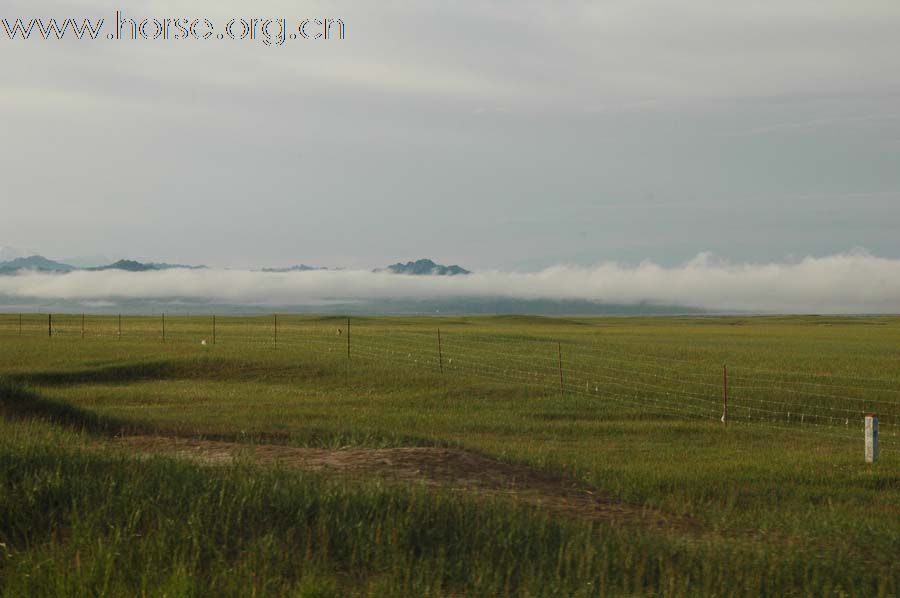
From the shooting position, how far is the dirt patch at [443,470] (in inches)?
457

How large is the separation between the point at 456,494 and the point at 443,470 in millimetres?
2276

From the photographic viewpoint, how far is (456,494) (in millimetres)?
10945

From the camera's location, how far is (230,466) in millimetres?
11531

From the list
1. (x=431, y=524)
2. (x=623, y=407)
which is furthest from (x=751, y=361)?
(x=431, y=524)

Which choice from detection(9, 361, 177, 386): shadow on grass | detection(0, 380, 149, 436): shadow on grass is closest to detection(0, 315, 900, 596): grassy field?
detection(0, 380, 149, 436): shadow on grass

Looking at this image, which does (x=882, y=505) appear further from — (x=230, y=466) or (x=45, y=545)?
(x=45, y=545)

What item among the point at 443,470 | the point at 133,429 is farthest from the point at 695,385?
the point at 443,470

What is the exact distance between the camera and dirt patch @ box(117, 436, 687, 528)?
1160 cm

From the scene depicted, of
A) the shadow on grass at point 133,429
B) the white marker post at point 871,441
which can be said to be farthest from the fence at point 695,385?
the shadow on grass at point 133,429

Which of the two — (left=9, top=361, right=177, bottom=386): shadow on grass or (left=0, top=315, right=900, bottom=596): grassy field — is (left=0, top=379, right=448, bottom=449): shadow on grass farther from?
(left=9, top=361, right=177, bottom=386): shadow on grass

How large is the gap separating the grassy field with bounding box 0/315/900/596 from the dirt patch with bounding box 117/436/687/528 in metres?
0.18

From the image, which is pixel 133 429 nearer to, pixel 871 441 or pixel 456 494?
pixel 456 494

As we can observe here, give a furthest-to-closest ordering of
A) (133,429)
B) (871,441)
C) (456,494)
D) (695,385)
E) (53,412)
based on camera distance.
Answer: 1. (695,385)
2. (53,412)
3. (133,429)
4. (871,441)
5. (456,494)

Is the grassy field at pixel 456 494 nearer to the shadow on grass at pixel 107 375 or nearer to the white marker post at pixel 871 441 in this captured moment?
the white marker post at pixel 871 441
